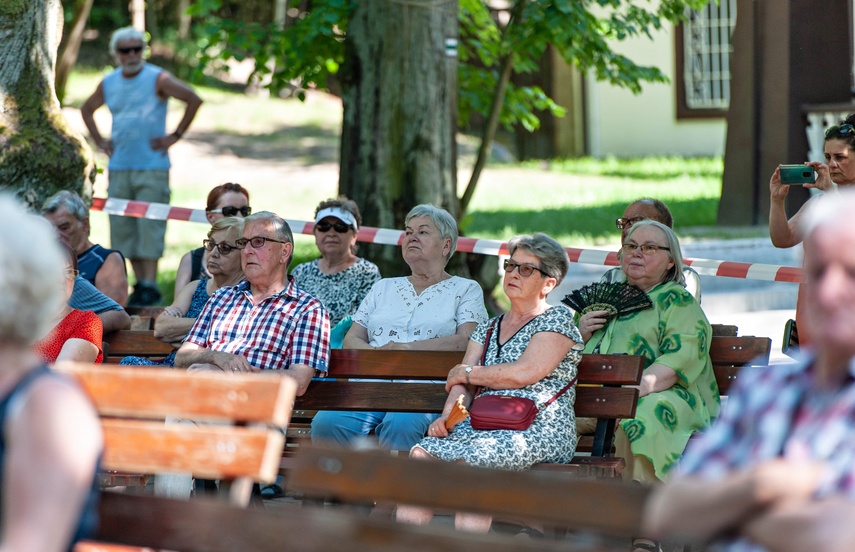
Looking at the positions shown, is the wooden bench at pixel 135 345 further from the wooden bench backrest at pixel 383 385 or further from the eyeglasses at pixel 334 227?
the eyeglasses at pixel 334 227

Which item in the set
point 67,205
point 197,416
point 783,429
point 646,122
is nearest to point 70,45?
point 67,205

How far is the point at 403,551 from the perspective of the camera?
237 cm

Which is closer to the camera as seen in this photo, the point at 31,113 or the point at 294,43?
the point at 31,113

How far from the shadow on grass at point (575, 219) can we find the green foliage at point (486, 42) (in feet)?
7.26

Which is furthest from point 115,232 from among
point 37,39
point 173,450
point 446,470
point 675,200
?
point 675,200

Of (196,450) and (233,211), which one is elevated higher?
(233,211)

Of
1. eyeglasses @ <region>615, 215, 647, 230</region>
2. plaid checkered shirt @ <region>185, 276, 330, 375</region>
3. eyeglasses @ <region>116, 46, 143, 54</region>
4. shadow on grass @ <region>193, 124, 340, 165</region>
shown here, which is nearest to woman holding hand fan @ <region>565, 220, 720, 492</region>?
eyeglasses @ <region>615, 215, 647, 230</region>

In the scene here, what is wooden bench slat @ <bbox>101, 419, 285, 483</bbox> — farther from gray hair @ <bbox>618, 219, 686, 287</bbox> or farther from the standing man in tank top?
the standing man in tank top

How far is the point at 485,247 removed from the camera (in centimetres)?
859

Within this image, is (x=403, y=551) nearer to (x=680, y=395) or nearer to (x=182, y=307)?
(x=680, y=395)

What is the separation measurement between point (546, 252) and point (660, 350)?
738 millimetres

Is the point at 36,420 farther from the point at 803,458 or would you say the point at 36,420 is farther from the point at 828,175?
the point at 828,175

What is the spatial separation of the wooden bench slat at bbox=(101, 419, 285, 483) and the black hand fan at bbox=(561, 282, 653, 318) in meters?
2.95

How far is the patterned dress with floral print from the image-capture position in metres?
4.89
